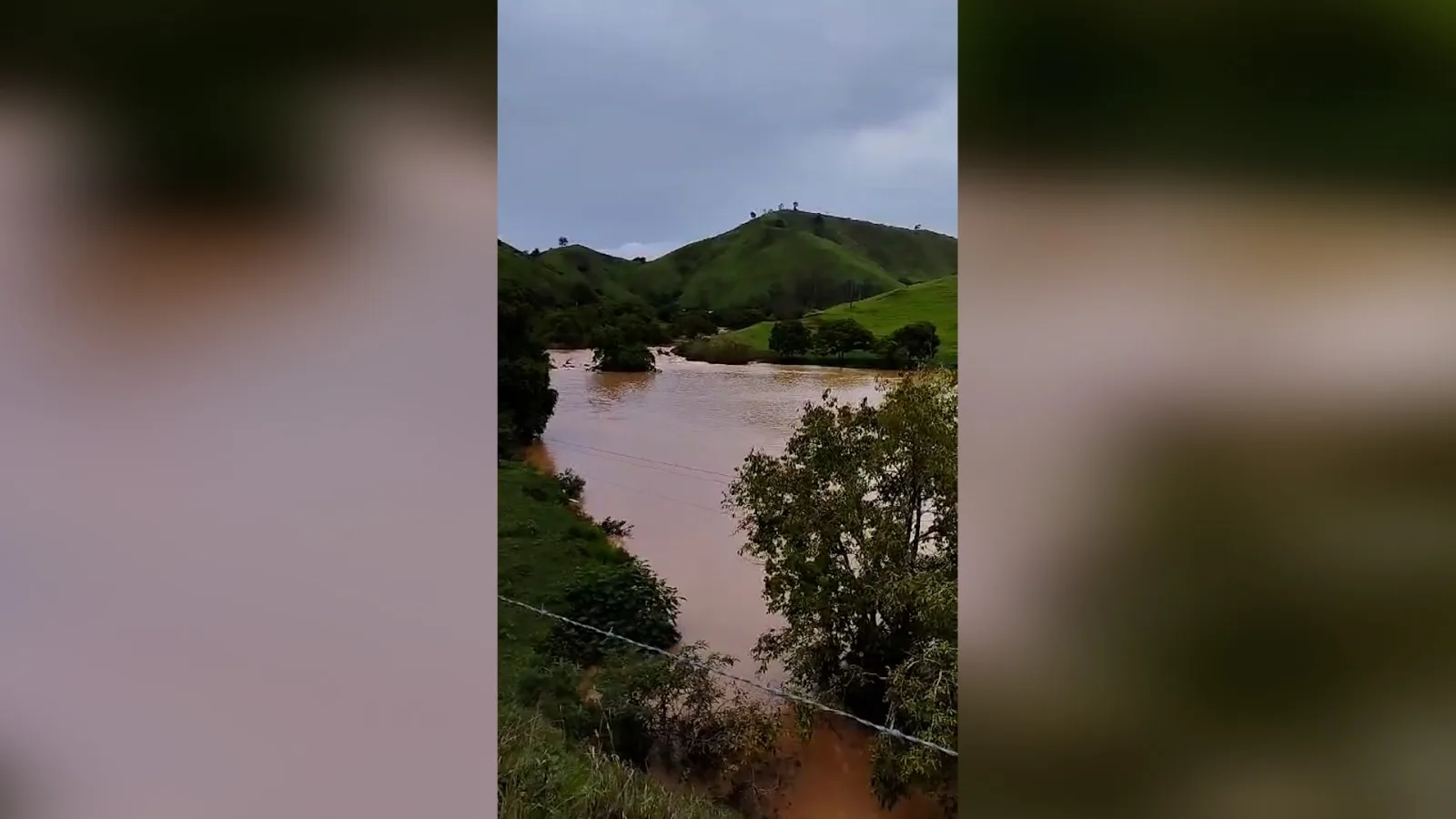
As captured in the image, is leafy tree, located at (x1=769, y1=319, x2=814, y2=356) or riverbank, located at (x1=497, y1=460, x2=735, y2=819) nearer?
riverbank, located at (x1=497, y1=460, x2=735, y2=819)

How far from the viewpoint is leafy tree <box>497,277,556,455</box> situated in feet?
6.40

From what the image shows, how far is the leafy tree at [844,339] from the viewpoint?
6.57 feet

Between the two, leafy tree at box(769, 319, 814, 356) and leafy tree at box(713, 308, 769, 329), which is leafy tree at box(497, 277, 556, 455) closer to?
leafy tree at box(713, 308, 769, 329)

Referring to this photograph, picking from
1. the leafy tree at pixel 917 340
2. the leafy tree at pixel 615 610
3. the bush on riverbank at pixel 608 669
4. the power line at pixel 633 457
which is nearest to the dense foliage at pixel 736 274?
the leafy tree at pixel 917 340

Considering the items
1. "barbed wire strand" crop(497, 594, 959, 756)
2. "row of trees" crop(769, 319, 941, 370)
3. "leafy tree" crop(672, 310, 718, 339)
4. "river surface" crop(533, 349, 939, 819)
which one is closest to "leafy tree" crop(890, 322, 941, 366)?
"row of trees" crop(769, 319, 941, 370)

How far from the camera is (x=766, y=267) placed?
1.97 m

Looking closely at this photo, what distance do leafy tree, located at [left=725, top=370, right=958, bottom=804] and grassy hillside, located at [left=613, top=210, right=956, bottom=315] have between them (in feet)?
0.85
